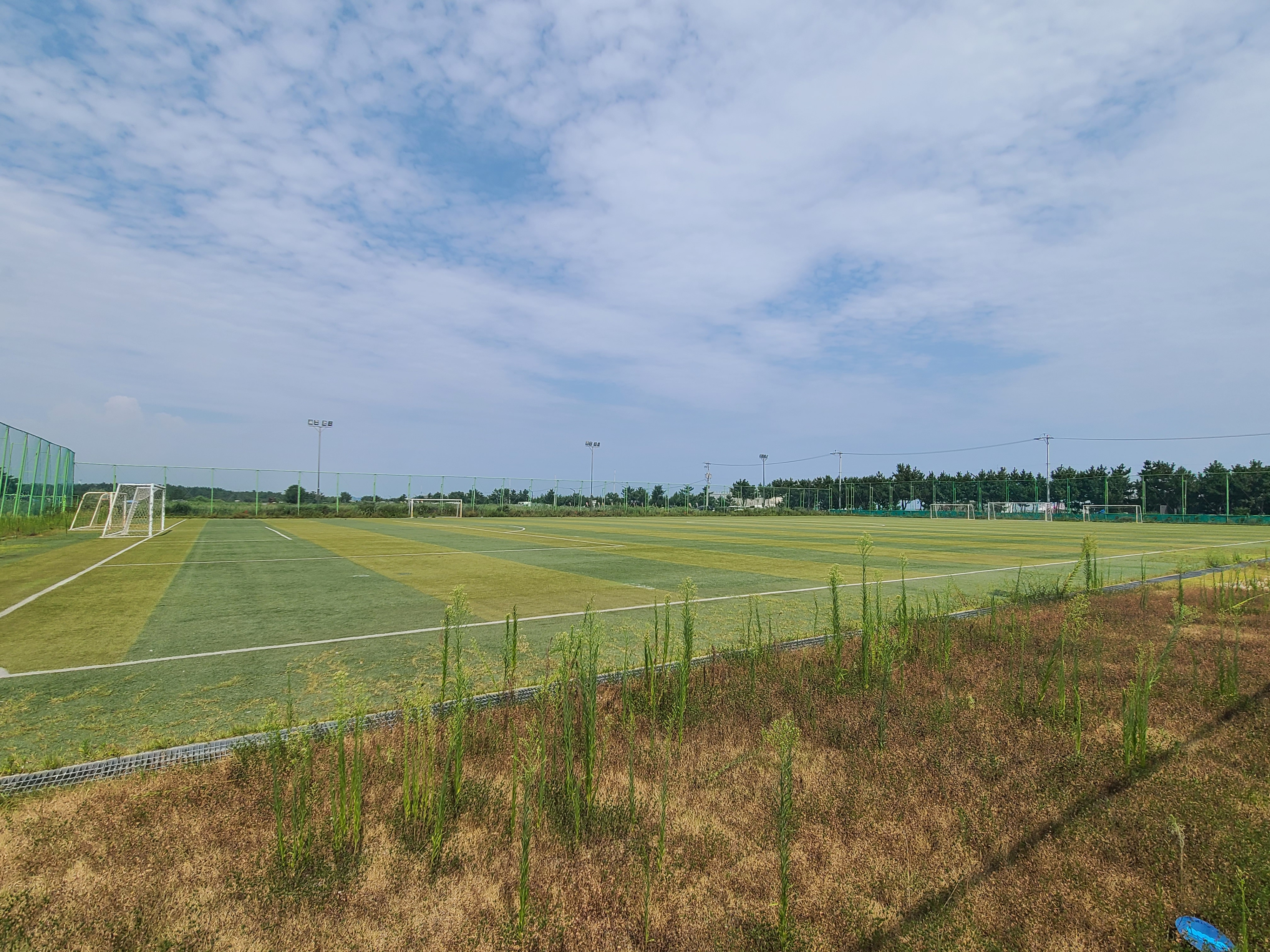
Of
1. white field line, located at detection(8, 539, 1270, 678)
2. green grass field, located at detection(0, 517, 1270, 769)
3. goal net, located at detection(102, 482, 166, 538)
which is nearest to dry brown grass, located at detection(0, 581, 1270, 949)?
green grass field, located at detection(0, 517, 1270, 769)

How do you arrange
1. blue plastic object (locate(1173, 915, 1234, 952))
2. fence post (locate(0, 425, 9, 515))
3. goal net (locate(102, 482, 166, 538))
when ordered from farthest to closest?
goal net (locate(102, 482, 166, 538)), fence post (locate(0, 425, 9, 515)), blue plastic object (locate(1173, 915, 1234, 952))

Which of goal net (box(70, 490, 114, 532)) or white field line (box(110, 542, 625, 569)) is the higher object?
goal net (box(70, 490, 114, 532))

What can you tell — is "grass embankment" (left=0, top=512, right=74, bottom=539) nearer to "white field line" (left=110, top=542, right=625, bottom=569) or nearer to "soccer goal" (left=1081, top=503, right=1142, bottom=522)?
"white field line" (left=110, top=542, right=625, bottom=569)

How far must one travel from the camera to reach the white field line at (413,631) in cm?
510

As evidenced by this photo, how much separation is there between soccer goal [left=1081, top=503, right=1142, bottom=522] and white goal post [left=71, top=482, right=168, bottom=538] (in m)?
58.2

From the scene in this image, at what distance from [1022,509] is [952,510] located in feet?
24.8

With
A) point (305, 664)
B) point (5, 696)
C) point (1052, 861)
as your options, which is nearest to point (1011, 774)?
point (1052, 861)

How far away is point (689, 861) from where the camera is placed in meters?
2.45

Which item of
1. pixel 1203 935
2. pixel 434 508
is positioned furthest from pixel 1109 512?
pixel 1203 935

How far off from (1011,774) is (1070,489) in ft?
238

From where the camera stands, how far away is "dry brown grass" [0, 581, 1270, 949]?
205 centimetres

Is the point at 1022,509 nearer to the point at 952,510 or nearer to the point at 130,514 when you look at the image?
the point at 952,510

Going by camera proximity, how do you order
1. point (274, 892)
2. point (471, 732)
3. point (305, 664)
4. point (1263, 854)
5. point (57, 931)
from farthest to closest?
point (305, 664), point (471, 732), point (1263, 854), point (274, 892), point (57, 931)

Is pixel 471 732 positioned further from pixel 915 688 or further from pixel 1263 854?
pixel 1263 854
